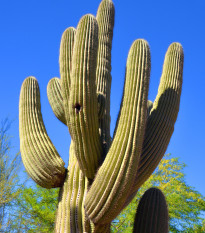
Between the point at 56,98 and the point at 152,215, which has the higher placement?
the point at 56,98

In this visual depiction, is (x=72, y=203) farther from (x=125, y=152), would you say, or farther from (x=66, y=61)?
(x=66, y=61)

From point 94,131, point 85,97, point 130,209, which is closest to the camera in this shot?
point 85,97

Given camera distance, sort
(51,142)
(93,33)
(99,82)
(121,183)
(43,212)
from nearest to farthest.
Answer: (121,183) → (93,33) → (51,142) → (99,82) → (43,212)

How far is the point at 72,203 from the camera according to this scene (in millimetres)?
5465

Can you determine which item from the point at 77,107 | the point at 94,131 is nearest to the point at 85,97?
the point at 77,107

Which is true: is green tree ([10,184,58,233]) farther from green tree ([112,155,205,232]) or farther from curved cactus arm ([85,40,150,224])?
curved cactus arm ([85,40,150,224])

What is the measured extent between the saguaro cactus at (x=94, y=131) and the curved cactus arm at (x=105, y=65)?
0.02m

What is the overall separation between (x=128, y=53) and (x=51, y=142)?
177 centimetres

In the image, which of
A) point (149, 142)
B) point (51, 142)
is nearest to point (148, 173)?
point (149, 142)

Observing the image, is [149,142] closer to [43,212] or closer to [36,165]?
[36,165]

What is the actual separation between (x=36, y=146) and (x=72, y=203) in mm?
987

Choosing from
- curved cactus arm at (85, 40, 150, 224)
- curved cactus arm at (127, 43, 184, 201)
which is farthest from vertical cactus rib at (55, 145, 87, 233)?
curved cactus arm at (127, 43, 184, 201)

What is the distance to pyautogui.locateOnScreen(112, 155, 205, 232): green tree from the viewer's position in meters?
14.0

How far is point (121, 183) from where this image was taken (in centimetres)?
481
